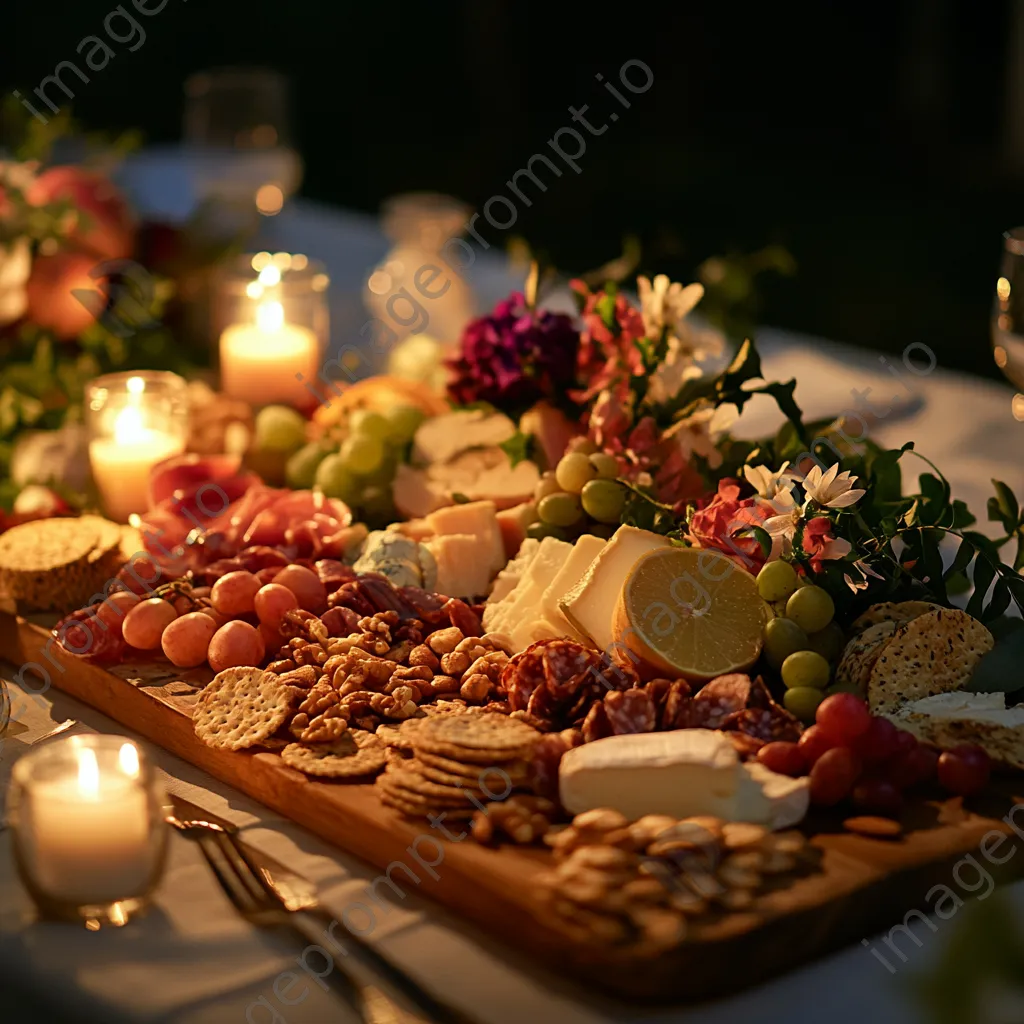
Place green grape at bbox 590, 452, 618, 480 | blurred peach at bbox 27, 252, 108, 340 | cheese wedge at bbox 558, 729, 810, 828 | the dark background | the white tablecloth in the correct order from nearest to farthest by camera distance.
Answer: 1. the white tablecloth
2. cheese wedge at bbox 558, 729, 810, 828
3. green grape at bbox 590, 452, 618, 480
4. blurred peach at bbox 27, 252, 108, 340
5. the dark background

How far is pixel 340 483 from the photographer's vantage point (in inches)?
68.2

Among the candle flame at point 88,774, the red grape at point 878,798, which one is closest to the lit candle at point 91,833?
the candle flame at point 88,774

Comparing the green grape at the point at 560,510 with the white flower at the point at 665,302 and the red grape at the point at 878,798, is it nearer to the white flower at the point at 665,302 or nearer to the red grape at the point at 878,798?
the white flower at the point at 665,302

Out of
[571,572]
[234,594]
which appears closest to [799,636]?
[571,572]

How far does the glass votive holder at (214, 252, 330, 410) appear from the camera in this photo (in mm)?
2109

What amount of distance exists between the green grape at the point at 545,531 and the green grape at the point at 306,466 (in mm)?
391

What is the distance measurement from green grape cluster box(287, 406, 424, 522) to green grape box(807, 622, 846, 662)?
0.62 metres

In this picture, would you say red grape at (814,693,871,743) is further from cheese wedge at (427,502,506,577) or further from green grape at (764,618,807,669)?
cheese wedge at (427,502,506,577)

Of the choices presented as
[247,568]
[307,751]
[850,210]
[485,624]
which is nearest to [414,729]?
[307,751]

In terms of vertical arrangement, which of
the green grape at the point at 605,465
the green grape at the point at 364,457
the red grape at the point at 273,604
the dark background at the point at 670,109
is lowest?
the red grape at the point at 273,604

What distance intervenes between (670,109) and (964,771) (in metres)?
6.67

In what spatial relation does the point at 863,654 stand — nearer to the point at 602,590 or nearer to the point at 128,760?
the point at 602,590

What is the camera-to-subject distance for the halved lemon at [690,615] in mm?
1279

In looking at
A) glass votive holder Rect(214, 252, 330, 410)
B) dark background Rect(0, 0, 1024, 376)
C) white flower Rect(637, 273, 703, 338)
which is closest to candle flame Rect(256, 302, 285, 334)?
glass votive holder Rect(214, 252, 330, 410)
